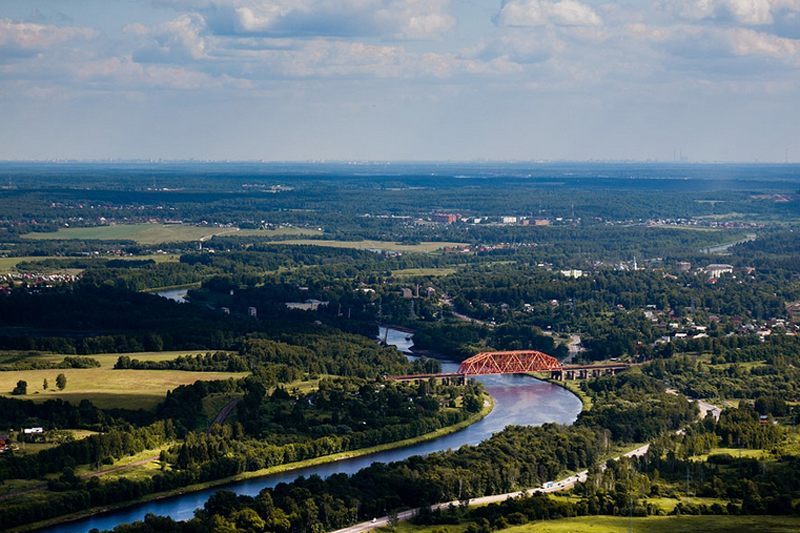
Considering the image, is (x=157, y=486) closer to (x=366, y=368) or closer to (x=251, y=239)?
(x=366, y=368)

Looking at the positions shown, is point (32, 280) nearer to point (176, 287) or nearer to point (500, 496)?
point (176, 287)

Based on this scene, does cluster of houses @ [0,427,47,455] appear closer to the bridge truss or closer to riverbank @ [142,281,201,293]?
the bridge truss

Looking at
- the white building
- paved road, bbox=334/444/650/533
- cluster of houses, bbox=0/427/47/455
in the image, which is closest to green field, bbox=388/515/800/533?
paved road, bbox=334/444/650/533

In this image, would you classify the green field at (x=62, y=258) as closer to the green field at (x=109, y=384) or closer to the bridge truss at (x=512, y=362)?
the green field at (x=109, y=384)

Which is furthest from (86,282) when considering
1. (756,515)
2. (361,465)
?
(756,515)

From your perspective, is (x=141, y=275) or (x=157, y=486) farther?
(x=141, y=275)

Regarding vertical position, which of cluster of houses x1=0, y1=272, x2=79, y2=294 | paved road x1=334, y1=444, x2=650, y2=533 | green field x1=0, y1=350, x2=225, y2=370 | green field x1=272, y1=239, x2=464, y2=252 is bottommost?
green field x1=272, y1=239, x2=464, y2=252
